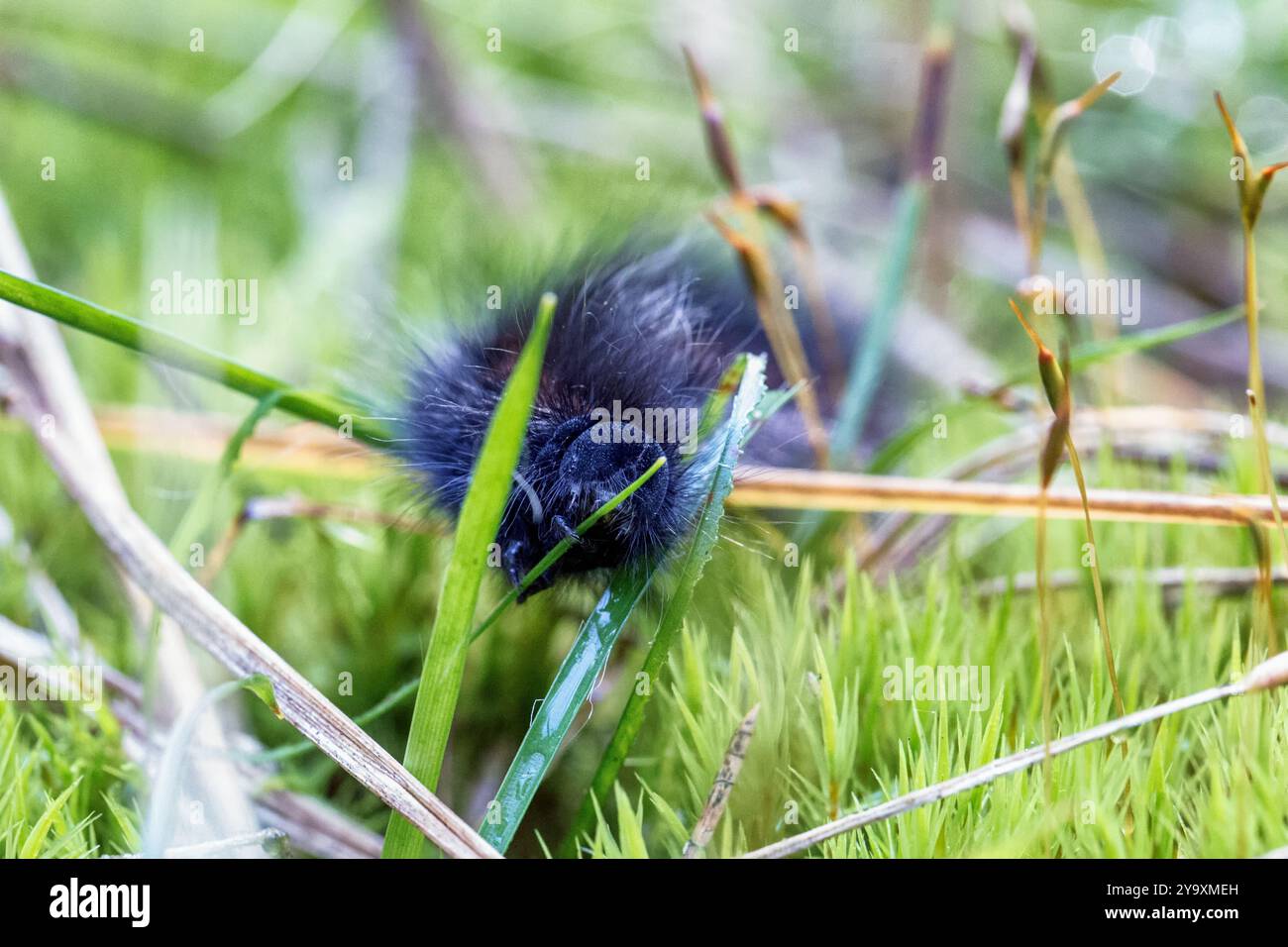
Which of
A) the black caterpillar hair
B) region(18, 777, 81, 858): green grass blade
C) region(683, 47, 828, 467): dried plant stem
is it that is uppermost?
region(683, 47, 828, 467): dried plant stem

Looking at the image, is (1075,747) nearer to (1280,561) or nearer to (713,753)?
(713,753)

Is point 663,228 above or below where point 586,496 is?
above

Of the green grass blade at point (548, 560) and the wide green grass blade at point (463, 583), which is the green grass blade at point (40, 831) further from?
the wide green grass blade at point (463, 583)

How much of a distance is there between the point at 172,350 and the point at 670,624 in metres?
0.45

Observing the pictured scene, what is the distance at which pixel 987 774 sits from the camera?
0.67 meters

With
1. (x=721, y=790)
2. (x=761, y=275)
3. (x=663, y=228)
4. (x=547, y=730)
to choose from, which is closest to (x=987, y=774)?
(x=721, y=790)

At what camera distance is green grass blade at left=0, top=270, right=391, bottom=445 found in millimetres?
709

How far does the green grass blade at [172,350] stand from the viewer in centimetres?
71

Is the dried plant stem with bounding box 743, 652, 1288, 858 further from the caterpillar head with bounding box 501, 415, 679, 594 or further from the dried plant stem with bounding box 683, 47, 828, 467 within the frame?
the dried plant stem with bounding box 683, 47, 828, 467

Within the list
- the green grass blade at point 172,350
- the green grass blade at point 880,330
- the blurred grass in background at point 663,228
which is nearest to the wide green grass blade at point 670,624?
the blurred grass in background at point 663,228

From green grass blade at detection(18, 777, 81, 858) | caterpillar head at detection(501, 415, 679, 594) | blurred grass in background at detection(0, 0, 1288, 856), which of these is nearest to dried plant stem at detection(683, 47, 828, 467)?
blurred grass in background at detection(0, 0, 1288, 856)

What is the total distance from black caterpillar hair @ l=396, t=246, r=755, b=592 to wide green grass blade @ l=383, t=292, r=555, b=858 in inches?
3.3

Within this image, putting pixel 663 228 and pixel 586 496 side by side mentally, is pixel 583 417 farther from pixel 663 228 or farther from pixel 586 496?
pixel 663 228

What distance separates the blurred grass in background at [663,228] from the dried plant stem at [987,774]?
0.03 m
